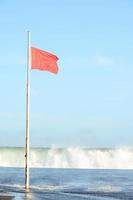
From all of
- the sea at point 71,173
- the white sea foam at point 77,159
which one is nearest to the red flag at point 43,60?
the sea at point 71,173

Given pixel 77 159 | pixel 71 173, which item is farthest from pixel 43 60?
pixel 77 159

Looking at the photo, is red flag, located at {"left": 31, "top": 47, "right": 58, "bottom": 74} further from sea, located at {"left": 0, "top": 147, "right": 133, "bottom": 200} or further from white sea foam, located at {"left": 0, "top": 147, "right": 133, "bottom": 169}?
white sea foam, located at {"left": 0, "top": 147, "right": 133, "bottom": 169}

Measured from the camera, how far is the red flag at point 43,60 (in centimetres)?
2878

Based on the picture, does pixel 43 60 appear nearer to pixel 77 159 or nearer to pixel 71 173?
pixel 71 173

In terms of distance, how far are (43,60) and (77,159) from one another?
59585 mm

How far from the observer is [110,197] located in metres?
29.7

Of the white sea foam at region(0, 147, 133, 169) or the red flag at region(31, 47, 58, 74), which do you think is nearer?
the red flag at region(31, 47, 58, 74)

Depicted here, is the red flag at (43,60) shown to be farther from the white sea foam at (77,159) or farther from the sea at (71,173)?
the white sea foam at (77,159)

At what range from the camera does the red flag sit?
28.8 m

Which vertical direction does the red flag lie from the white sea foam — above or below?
below

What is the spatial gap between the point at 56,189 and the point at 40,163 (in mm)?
55064

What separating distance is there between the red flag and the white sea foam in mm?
52250

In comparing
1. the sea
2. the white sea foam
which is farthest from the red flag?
the white sea foam

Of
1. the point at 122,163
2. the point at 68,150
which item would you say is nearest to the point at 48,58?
the point at 122,163
